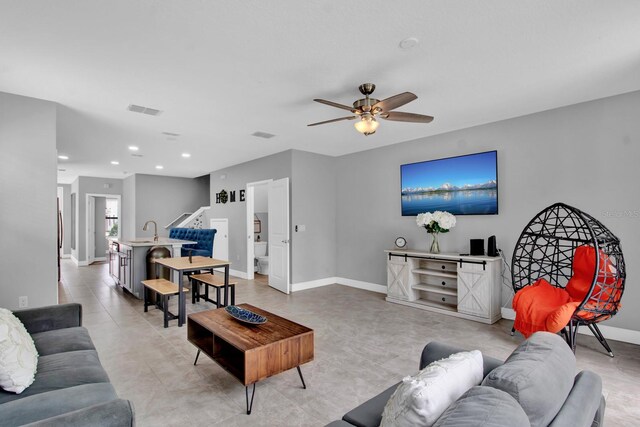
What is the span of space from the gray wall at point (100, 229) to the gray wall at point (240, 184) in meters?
4.85

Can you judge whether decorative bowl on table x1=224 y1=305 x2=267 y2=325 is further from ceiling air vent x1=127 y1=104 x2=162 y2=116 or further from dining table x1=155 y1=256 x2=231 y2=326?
ceiling air vent x1=127 y1=104 x2=162 y2=116

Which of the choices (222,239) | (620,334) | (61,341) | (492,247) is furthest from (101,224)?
(620,334)

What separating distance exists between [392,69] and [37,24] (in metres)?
2.67

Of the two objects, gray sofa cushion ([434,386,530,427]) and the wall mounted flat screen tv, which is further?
the wall mounted flat screen tv

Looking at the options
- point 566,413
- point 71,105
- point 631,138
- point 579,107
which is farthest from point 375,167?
point 566,413

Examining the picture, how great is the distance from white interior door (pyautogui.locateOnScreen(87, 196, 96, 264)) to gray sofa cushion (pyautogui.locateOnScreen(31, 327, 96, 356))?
28.1ft

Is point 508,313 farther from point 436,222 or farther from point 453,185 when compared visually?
Result: point 453,185

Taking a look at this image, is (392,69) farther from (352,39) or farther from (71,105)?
(71,105)

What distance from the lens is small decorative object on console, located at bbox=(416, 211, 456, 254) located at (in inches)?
181

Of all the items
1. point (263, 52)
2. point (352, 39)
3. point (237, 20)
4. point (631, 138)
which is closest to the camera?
point (237, 20)

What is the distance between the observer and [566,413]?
3.54 feet

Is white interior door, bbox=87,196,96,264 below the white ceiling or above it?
below

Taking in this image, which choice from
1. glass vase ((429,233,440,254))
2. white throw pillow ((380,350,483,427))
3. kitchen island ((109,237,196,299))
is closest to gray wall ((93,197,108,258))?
kitchen island ((109,237,196,299))

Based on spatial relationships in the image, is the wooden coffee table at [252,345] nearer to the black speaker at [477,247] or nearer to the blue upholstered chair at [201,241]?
the black speaker at [477,247]
